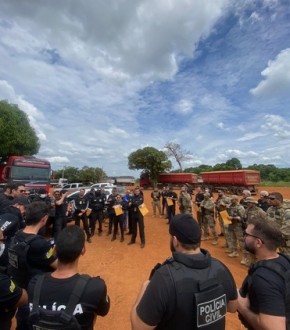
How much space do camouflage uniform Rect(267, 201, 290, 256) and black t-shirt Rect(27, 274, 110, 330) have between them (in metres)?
4.25

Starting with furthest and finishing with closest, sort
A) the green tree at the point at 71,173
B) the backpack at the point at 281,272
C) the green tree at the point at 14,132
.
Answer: the green tree at the point at 71,173 < the green tree at the point at 14,132 < the backpack at the point at 281,272

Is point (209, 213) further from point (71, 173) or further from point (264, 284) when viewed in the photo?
point (71, 173)

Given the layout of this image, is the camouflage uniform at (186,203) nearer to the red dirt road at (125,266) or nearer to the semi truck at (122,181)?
the red dirt road at (125,266)

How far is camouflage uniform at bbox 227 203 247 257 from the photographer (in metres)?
7.30

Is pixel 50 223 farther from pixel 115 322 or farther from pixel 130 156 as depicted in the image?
pixel 130 156

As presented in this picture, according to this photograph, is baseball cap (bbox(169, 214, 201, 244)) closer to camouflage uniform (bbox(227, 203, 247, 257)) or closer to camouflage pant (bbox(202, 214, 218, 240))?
camouflage uniform (bbox(227, 203, 247, 257))

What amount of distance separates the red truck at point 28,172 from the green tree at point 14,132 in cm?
1027

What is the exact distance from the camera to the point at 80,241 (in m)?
2.17

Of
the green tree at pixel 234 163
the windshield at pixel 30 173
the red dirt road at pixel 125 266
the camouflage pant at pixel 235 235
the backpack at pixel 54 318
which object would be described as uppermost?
the green tree at pixel 234 163

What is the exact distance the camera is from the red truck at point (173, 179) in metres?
33.8

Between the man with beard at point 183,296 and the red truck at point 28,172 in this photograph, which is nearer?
the man with beard at point 183,296

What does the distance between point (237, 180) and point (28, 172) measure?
20.0m

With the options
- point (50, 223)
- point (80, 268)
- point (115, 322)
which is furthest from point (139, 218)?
point (115, 322)

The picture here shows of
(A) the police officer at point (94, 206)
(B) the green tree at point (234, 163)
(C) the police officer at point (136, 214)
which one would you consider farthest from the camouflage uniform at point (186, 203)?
(B) the green tree at point (234, 163)
